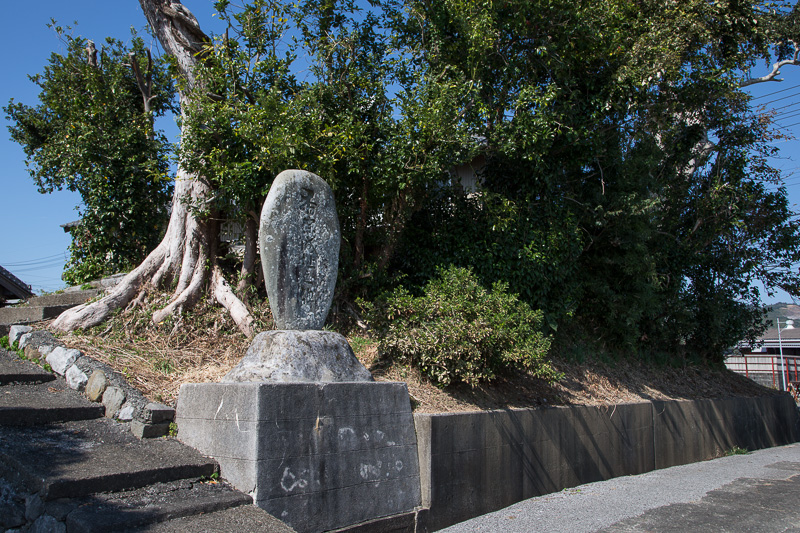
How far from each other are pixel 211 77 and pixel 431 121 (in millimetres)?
3089

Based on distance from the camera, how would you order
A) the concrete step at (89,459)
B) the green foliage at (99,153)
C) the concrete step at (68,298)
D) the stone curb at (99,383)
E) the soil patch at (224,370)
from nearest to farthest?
the concrete step at (89,459)
the stone curb at (99,383)
the soil patch at (224,370)
the concrete step at (68,298)
the green foliage at (99,153)

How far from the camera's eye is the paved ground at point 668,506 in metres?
5.74

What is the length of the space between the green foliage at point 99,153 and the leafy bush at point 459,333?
4.53 meters

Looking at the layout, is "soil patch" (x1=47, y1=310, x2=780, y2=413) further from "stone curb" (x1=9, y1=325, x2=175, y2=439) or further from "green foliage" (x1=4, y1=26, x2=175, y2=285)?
"green foliage" (x1=4, y1=26, x2=175, y2=285)

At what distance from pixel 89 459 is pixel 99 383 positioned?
127cm

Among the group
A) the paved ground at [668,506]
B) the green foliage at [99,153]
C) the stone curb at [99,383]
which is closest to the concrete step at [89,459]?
the stone curb at [99,383]

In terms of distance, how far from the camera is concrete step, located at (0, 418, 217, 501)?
160 inches

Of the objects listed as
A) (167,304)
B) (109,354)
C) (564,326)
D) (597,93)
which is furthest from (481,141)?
(109,354)

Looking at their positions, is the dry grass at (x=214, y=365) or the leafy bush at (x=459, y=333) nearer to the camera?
the dry grass at (x=214, y=365)

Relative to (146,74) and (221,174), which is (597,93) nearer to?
(221,174)

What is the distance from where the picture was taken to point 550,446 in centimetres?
712

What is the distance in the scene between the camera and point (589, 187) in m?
10.0

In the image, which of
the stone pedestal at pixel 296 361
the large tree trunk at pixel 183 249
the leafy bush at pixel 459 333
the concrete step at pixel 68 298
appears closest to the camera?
the stone pedestal at pixel 296 361

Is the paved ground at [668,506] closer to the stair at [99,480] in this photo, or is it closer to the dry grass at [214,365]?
the dry grass at [214,365]
